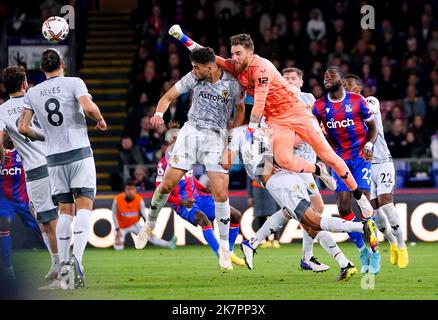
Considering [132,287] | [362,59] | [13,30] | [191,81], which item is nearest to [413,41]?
[362,59]

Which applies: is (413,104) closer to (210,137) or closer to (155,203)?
(210,137)

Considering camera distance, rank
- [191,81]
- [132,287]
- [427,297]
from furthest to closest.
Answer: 1. [191,81]
2. [132,287]
3. [427,297]

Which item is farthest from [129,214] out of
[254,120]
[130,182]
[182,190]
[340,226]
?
[340,226]

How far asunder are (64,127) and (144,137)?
10564 millimetres

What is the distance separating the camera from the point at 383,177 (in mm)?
15117

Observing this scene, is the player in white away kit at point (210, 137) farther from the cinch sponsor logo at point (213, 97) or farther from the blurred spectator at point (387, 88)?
the blurred spectator at point (387, 88)

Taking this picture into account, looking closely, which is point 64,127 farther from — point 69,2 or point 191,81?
point 69,2

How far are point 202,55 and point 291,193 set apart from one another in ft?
6.94

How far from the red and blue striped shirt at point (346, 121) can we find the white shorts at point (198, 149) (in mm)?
1479

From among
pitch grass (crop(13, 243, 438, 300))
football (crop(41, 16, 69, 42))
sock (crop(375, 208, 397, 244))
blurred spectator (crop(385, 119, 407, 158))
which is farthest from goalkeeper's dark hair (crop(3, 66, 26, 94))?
blurred spectator (crop(385, 119, 407, 158))

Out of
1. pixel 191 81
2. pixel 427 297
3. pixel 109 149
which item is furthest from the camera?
pixel 109 149

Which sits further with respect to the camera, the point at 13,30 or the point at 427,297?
the point at 13,30

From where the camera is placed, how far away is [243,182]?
20922 mm

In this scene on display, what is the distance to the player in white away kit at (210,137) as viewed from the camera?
13320 millimetres
